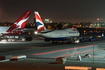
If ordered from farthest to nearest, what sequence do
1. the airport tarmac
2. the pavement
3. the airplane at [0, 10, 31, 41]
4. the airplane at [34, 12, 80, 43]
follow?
the airplane at [0, 10, 31, 41] → the airplane at [34, 12, 80, 43] → the airport tarmac → the pavement

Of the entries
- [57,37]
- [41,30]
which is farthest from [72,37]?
[41,30]

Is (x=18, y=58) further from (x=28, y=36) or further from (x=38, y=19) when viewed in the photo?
(x=28, y=36)

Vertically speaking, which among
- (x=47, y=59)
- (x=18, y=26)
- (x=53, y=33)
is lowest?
(x=47, y=59)

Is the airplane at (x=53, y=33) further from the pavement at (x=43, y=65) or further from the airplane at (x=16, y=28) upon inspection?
the pavement at (x=43, y=65)

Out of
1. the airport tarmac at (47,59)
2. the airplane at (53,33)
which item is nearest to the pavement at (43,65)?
the airport tarmac at (47,59)

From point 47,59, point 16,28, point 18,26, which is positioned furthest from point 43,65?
point 18,26

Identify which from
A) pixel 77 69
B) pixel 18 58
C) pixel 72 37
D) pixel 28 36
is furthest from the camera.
A: pixel 28 36

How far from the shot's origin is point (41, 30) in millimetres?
57281

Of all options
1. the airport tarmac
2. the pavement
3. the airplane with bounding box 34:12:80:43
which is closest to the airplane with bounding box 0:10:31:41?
the airplane with bounding box 34:12:80:43

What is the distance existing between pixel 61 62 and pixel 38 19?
130 ft

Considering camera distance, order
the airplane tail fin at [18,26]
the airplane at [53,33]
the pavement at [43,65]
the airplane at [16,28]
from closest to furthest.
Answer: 1. the pavement at [43,65]
2. the airplane at [53,33]
3. the airplane at [16,28]
4. the airplane tail fin at [18,26]

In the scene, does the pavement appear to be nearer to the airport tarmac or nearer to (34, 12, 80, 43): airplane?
the airport tarmac

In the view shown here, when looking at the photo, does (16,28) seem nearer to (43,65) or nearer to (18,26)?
(18,26)

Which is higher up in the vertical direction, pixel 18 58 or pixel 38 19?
pixel 38 19
